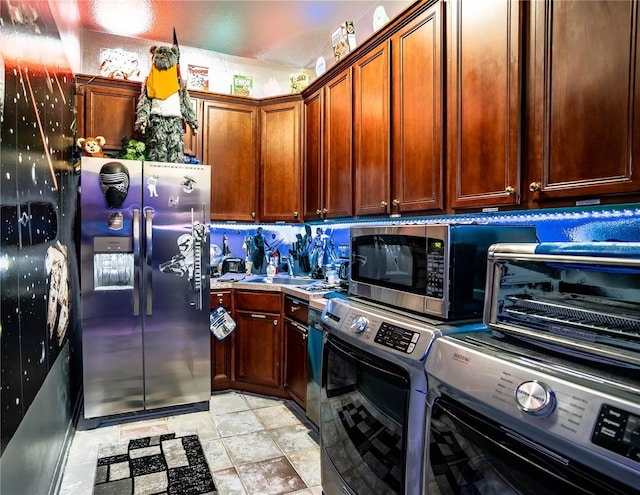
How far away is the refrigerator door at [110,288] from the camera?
9.03 feet

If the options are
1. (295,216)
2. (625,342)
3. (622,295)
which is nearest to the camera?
Answer: (625,342)

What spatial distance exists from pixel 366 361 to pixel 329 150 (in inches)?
75.4

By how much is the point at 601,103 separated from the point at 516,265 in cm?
60

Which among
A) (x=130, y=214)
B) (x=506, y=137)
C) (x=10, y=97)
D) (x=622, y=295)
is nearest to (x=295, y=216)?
(x=130, y=214)

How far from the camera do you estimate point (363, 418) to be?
1.69 metres

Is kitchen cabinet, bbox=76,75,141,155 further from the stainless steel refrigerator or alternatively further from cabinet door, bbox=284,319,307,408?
cabinet door, bbox=284,319,307,408

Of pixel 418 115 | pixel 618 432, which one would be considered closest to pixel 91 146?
pixel 418 115

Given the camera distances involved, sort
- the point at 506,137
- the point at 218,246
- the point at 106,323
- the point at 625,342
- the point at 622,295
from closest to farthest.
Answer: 1. the point at 625,342
2. the point at 622,295
3. the point at 506,137
4. the point at 106,323
5. the point at 218,246

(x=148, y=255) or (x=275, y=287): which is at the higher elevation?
(x=148, y=255)

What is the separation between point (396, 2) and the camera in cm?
304

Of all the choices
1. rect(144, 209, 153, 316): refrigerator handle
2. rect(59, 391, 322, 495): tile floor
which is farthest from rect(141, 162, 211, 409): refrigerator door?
rect(59, 391, 322, 495): tile floor

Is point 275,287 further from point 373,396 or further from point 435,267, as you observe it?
point 435,267

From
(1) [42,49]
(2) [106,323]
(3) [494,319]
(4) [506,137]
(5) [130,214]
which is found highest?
(1) [42,49]

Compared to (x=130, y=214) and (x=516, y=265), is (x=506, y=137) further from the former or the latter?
(x=130, y=214)
